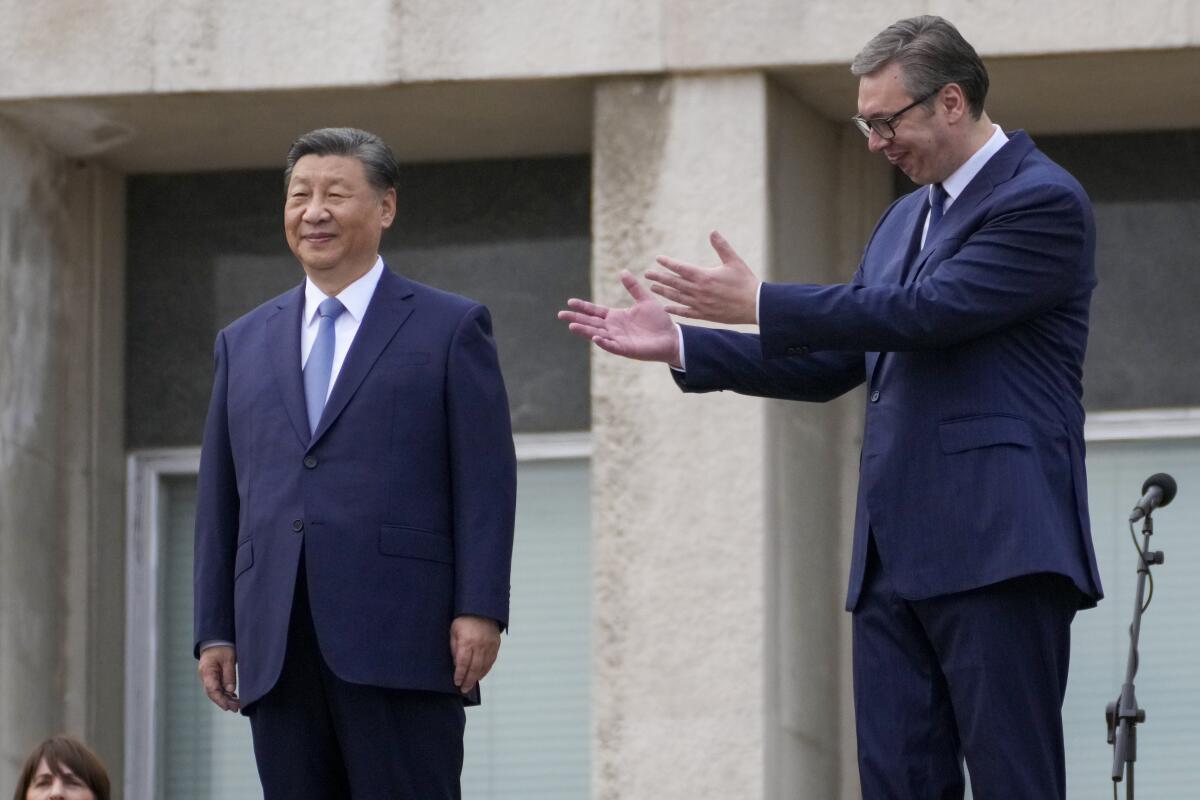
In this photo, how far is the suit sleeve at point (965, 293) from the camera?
4.28 metres

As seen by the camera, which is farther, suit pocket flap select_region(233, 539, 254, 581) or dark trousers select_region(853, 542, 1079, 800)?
suit pocket flap select_region(233, 539, 254, 581)

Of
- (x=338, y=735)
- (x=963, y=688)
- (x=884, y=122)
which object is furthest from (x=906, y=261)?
(x=338, y=735)

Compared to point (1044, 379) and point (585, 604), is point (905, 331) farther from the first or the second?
point (585, 604)

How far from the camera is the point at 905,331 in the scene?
4.27m

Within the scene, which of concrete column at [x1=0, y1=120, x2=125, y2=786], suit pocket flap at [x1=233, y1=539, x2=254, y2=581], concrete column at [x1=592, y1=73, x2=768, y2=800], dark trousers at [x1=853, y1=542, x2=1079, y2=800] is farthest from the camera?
concrete column at [x1=0, y1=120, x2=125, y2=786]

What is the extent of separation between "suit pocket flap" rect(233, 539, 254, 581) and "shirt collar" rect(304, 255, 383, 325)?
50 centimetres

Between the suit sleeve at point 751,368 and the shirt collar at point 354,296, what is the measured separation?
81 cm

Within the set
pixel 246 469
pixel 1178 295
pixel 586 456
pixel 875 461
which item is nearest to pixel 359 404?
pixel 246 469

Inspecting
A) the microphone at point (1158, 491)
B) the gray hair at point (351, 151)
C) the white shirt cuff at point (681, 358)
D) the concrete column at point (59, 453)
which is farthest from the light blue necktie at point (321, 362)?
the concrete column at point (59, 453)

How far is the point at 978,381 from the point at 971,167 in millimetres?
430

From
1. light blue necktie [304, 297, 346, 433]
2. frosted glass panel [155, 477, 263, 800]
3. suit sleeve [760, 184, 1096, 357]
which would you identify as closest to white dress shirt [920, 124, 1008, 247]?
suit sleeve [760, 184, 1096, 357]

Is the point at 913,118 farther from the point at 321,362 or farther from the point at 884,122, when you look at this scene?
the point at 321,362

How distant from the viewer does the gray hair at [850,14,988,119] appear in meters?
4.41

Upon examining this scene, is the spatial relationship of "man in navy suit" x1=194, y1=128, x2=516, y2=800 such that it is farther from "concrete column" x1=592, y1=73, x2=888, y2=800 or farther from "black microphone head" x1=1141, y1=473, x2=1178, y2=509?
"concrete column" x1=592, y1=73, x2=888, y2=800
